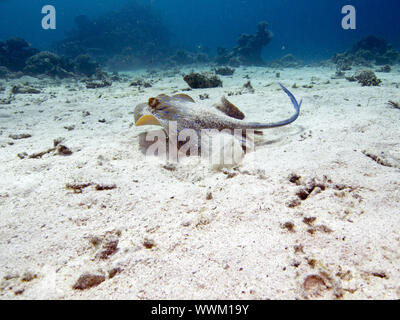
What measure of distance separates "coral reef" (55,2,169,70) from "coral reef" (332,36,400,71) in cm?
2182

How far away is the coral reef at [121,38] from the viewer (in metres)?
28.1

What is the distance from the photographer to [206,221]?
6.46 ft

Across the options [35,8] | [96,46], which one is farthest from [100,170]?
[35,8]

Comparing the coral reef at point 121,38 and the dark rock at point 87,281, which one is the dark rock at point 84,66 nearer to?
the coral reef at point 121,38

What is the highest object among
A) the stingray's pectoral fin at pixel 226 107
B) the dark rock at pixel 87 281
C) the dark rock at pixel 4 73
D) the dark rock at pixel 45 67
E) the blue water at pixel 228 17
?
the blue water at pixel 228 17

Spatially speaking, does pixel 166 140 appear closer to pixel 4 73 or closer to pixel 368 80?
pixel 368 80

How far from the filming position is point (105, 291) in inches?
54.3

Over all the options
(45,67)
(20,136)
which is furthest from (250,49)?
(20,136)

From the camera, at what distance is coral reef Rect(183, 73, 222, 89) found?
9.78 meters

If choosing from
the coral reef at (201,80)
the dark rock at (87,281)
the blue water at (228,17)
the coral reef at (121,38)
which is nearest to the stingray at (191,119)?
the dark rock at (87,281)

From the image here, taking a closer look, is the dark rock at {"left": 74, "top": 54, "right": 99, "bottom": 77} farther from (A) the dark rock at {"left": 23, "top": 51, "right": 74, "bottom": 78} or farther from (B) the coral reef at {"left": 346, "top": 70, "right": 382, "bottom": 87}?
(B) the coral reef at {"left": 346, "top": 70, "right": 382, "bottom": 87}

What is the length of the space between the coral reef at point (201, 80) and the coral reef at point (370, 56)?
1185cm

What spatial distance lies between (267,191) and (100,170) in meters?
2.17

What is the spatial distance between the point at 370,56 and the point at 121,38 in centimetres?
3085
